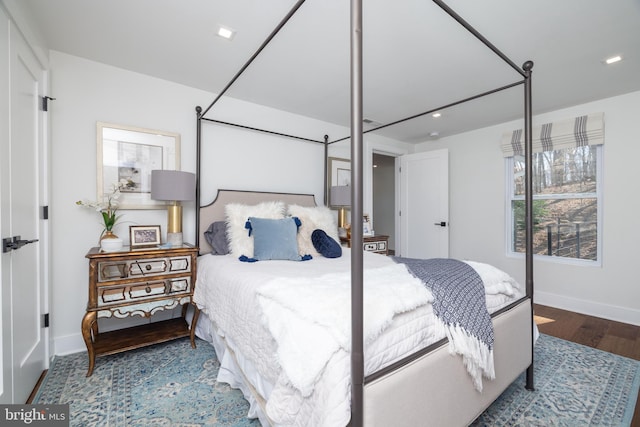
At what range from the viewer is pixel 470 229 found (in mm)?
4223

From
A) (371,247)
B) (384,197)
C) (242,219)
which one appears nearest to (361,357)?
(242,219)

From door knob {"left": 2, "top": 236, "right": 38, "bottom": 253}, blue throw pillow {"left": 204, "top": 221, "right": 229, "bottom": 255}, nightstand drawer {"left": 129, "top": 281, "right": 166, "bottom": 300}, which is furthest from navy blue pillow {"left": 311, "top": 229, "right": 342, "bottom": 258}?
door knob {"left": 2, "top": 236, "right": 38, "bottom": 253}

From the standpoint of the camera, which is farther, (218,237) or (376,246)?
(376,246)

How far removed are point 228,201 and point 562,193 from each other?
393 cm

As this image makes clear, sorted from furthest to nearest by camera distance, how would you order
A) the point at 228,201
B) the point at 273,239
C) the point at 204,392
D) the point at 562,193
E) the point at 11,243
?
1. the point at 562,193
2. the point at 228,201
3. the point at 273,239
4. the point at 204,392
5. the point at 11,243

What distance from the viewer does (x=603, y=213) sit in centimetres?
311

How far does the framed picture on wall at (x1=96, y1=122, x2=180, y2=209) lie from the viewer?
2.35 meters

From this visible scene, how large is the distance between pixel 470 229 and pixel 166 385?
4126 mm

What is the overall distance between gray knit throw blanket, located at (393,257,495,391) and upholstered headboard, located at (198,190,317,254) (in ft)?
6.64

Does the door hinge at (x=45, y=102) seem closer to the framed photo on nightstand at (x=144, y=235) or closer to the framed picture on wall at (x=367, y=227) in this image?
the framed photo on nightstand at (x=144, y=235)

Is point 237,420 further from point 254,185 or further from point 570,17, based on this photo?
point 570,17

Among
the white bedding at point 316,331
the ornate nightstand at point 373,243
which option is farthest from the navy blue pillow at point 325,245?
the ornate nightstand at point 373,243

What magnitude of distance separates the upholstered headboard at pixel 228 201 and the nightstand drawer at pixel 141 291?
473 millimetres

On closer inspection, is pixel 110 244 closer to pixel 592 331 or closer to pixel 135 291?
pixel 135 291
